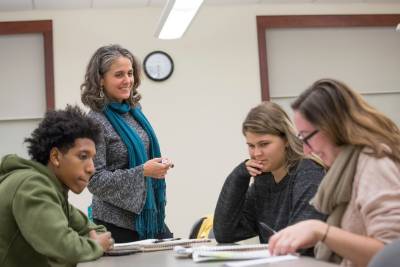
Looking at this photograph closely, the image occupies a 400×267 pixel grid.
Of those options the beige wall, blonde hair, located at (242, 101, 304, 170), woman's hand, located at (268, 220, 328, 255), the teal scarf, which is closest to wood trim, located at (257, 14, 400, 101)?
the beige wall

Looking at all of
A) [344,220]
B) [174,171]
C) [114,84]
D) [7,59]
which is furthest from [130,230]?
[7,59]

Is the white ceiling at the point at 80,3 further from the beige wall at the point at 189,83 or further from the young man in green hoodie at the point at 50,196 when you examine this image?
the young man in green hoodie at the point at 50,196

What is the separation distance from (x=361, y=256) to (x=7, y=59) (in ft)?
15.4

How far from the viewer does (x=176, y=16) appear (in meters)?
4.17

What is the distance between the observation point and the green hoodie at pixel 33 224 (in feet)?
6.11

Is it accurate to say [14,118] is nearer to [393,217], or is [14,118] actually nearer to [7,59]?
[7,59]

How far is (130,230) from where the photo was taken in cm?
269

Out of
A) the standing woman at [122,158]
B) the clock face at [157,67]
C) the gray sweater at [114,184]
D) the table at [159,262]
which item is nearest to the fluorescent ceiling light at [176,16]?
the clock face at [157,67]

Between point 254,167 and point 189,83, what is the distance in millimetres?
3313

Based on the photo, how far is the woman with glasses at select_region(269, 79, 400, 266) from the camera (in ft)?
4.48

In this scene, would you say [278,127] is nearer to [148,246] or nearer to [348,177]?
[148,246]

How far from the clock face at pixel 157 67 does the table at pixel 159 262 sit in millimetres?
3504

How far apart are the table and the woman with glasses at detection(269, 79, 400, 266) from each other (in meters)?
0.04

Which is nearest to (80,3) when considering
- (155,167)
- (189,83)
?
(189,83)
